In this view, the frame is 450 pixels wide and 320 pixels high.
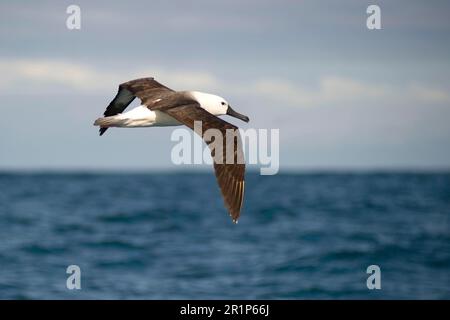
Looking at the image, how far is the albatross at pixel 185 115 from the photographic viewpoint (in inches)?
493

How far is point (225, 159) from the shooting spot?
12797 mm

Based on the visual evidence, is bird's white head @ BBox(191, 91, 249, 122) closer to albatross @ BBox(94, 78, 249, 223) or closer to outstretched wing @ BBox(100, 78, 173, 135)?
albatross @ BBox(94, 78, 249, 223)

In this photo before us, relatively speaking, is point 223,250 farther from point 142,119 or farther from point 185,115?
point 185,115

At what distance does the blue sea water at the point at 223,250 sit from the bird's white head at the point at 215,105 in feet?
43.3

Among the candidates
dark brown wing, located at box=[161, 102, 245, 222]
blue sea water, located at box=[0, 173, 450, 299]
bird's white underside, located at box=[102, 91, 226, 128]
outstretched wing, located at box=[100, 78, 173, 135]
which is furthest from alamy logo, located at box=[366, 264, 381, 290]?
dark brown wing, located at box=[161, 102, 245, 222]

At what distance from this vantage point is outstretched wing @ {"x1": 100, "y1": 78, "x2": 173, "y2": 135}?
1521 cm

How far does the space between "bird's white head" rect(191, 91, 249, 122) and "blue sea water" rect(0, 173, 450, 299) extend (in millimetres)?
13190

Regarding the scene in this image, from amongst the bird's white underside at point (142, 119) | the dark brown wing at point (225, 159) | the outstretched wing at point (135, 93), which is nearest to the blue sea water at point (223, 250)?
the outstretched wing at point (135, 93)

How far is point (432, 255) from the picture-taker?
3756cm

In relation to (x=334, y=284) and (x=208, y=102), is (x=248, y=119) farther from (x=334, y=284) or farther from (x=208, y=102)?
(x=334, y=284)

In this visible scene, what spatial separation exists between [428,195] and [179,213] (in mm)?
30533

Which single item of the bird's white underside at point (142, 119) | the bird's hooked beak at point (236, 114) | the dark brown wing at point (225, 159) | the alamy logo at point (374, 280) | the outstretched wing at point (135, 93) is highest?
the outstretched wing at point (135, 93)

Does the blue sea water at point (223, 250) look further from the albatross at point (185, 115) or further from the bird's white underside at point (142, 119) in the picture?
the bird's white underside at point (142, 119)

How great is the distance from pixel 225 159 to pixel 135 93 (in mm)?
3327
